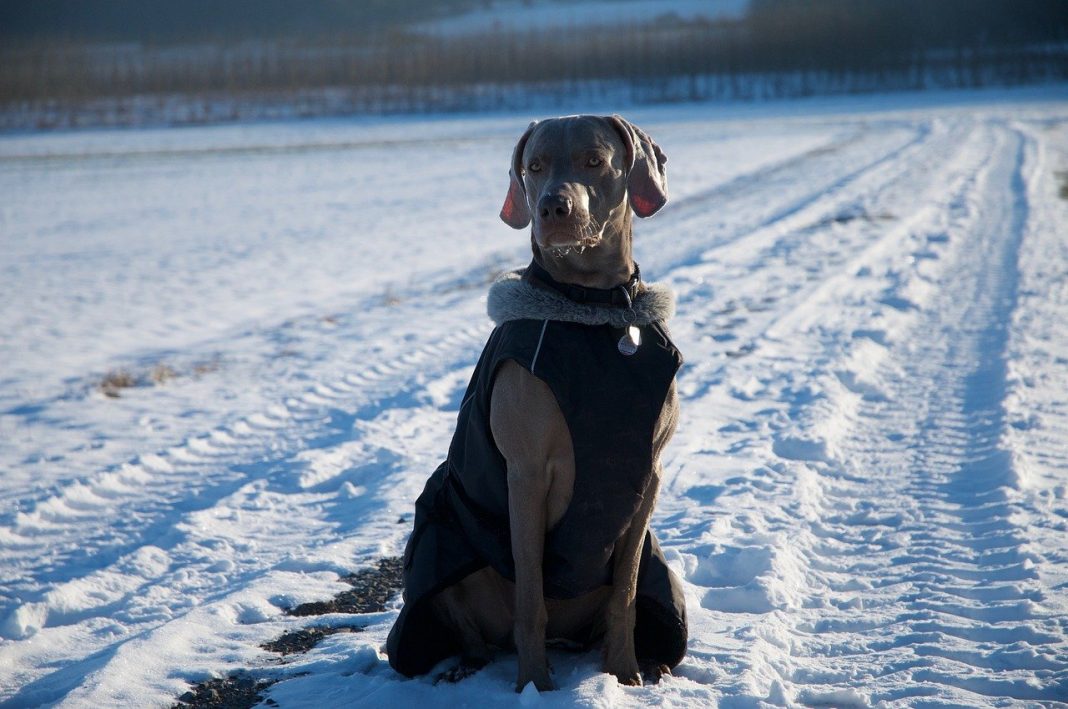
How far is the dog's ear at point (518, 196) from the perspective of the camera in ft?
10.7

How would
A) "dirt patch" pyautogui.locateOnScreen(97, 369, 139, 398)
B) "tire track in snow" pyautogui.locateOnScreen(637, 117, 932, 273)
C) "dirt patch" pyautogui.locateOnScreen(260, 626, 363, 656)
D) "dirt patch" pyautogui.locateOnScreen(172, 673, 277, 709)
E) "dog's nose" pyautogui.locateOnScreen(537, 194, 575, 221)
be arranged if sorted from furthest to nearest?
1. "tire track in snow" pyautogui.locateOnScreen(637, 117, 932, 273)
2. "dirt patch" pyautogui.locateOnScreen(97, 369, 139, 398)
3. "dirt patch" pyautogui.locateOnScreen(260, 626, 363, 656)
4. "dirt patch" pyautogui.locateOnScreen(172, 673, 277, 709)
5. "dog's nose" pyautogui.locateOnScreen(537, 194, 575, 221)

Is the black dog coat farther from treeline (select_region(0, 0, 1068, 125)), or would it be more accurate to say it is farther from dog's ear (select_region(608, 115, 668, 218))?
treeline (select_region(0, 0, 1068, 125))

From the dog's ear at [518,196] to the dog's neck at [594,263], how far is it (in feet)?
0.65

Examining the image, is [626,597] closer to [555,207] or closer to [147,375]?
[555,207]

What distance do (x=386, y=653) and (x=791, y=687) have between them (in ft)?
4.53

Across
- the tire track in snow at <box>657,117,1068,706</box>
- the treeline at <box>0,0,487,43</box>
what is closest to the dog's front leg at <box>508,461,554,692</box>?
the tire track in snow at <box>657,117,1068,706</box>

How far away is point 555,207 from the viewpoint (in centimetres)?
289

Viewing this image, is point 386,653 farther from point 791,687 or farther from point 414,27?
point 414,27

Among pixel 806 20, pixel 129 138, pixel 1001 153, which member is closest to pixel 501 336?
pixel 1001 153

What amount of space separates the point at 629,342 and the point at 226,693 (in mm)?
1749

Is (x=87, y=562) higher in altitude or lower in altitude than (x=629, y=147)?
lower

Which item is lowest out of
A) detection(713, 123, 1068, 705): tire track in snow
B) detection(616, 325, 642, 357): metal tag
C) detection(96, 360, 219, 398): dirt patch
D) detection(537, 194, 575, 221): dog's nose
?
detection(713, 123, 1068, 705): tire track in snow

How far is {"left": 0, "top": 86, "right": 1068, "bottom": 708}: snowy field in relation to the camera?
134 inches

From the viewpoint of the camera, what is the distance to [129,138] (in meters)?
39.4
